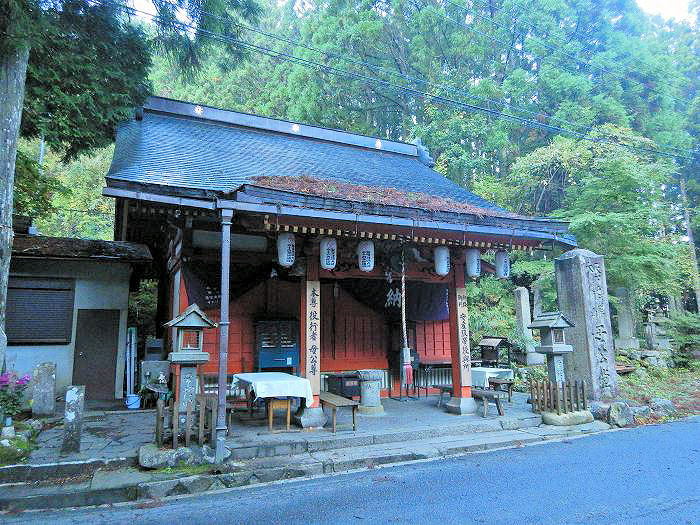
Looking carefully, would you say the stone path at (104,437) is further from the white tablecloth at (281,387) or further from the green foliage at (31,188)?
the green foliage at (31,188)

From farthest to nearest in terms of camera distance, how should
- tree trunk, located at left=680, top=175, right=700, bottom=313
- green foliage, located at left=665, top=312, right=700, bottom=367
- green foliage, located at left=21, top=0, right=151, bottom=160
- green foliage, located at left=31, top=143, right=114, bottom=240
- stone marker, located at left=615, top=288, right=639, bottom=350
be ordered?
green foliage, located at left=31, top=143, right=114, bottom=240 < tree trunk, located at left=680, top=175, right=700, bottom=313 < stone marker, located at left=615, top=288, right=639, bottom=350 < green foliage, located at left=665, top=312, right=700, bottom=367 < green foliage, located at left=21, top=0, right=151, bottom=160

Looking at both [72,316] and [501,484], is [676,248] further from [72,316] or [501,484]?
[72,316]

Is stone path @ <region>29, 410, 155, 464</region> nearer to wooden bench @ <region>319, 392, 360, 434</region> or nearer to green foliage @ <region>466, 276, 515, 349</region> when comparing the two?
wooden bench @ <region>319, 392, 360, 434</region>

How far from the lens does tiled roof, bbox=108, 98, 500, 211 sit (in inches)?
307

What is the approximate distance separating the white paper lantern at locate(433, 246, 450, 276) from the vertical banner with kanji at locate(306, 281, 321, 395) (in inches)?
96.0

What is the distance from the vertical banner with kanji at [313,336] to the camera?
762 cm

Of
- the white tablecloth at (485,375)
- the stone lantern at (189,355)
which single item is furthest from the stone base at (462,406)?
the stone lantern at (189,355)

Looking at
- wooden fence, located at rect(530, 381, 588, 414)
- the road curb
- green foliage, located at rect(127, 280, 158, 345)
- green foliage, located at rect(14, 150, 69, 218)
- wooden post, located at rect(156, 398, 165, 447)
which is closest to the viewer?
the road curb

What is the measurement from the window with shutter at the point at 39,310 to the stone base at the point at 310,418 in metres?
6.30

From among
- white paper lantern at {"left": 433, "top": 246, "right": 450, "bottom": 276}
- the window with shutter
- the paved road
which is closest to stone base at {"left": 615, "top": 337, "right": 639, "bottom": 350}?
the paved road

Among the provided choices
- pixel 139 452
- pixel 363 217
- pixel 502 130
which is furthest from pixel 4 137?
pixel 502 130

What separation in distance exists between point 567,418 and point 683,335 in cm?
1305

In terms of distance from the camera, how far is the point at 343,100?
2461 centimetres

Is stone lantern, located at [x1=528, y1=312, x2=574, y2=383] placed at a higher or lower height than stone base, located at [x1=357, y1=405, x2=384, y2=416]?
higher
